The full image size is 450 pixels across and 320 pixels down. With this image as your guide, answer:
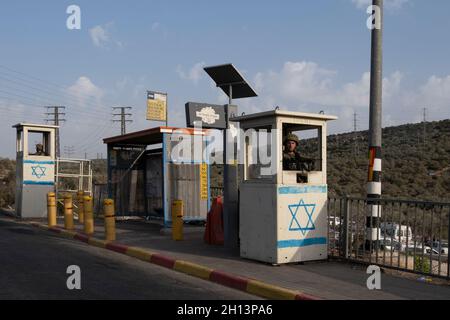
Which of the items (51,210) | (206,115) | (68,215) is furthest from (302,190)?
(51,210)

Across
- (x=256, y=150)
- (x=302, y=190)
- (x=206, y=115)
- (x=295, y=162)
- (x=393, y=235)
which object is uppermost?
(x=206, y=115)

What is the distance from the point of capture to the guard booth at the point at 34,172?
17516mm

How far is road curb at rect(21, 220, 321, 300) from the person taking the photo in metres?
6.88

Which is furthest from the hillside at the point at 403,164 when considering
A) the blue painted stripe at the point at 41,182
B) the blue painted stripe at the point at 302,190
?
the blue painted stripe at the point at 41,182

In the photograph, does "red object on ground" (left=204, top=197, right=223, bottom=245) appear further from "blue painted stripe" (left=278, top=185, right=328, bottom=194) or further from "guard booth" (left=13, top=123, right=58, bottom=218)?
"guard booth" (left=13, top=123, right=58, bottom=218)

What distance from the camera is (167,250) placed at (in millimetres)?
→ 10367

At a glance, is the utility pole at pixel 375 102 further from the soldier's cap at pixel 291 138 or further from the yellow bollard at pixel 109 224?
the yellow bollard at pixel 109 224

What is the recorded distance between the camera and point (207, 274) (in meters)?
8.23

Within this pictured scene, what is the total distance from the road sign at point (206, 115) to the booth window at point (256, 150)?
79 cm

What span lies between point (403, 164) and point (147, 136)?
3162cm

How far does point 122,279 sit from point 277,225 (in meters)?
2.57

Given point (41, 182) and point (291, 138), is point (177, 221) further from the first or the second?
point (41, 182)
